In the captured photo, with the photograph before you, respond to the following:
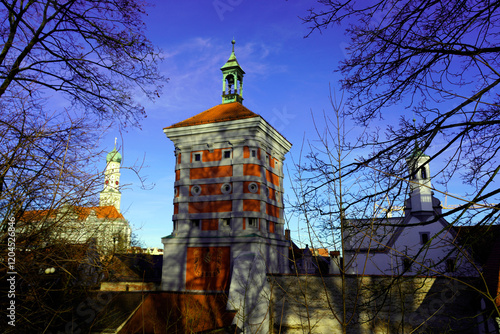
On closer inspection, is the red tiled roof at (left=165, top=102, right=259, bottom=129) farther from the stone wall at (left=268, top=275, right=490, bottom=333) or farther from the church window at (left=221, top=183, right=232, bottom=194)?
the stone wall at (left=268, top=275, right=490, bottom=333)

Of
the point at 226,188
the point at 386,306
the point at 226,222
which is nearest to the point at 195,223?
the point at 226,222

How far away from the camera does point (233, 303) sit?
46.5 ft

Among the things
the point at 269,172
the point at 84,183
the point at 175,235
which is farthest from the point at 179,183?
the point at 84,183

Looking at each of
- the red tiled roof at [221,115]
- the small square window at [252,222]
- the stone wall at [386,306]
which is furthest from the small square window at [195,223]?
the stone wall at [386,306]

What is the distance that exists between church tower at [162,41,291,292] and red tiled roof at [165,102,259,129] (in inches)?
3.9

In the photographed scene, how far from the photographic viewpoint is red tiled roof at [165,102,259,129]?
22.5m

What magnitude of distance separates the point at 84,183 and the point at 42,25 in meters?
3.44

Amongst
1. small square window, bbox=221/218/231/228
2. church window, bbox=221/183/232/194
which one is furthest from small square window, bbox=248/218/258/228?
church window, bbox=221/183/232/194

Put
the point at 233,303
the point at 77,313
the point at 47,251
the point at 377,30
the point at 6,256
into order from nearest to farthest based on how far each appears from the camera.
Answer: the point at 6,256 < the point at 47,251 < the point at 377,30 < the point at 77,313 < the point at 233,303

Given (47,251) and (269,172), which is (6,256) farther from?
(269,172)

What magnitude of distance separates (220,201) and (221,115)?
6.17m

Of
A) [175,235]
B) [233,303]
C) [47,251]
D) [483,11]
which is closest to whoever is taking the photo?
[47,251]

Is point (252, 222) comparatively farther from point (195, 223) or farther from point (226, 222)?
point (195, 223)

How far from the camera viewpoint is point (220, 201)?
21.8 metres
